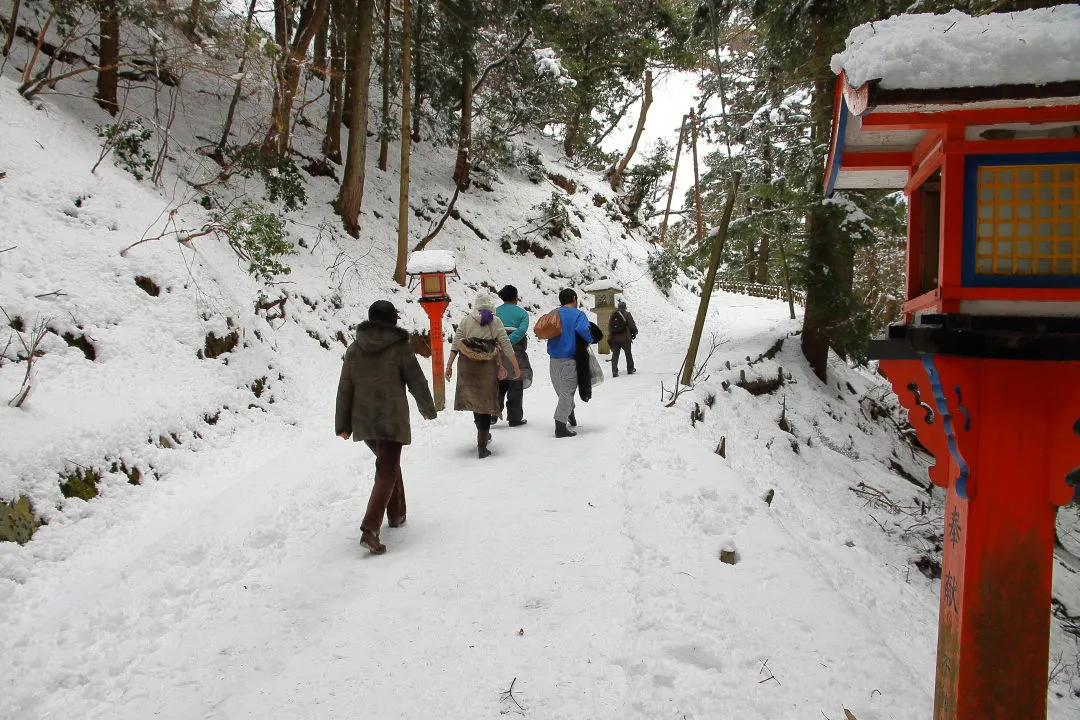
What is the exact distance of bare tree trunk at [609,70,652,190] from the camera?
2709 centimetres

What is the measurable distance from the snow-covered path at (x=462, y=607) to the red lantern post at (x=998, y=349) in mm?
613

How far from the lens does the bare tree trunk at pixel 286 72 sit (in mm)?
11094

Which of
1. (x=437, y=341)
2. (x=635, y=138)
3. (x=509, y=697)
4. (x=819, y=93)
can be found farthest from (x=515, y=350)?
(x=635, y=138)

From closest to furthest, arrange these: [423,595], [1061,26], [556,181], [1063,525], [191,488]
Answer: [1061,26] < [423,595] < [191,488] < [1063,525] < [556,181]

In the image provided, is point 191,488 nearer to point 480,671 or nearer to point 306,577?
point 306,577

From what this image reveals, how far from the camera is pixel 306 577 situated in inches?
176

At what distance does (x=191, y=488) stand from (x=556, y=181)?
70.9ft

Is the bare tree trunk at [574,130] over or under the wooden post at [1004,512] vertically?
over

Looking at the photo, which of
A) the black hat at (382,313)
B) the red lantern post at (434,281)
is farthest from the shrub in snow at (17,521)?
the red lantern post at (434,281)

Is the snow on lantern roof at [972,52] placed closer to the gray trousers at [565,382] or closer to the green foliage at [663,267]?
the gray trousers at [565,382]

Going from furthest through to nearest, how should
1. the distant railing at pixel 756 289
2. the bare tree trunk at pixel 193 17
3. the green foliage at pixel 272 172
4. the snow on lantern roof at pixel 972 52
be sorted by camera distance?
the distant railing at pixel 756 289 → the green foliage at pixel 272 172 → the bare tree trunk at pixel 193 17 → the snow on lantern roof at pixel 972 52

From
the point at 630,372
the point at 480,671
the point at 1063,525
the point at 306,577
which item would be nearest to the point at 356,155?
the point at 630,372

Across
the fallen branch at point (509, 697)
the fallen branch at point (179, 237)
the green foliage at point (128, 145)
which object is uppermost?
the green foliage at point (128, 145)

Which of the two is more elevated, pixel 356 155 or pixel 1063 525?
pixel 356 155
